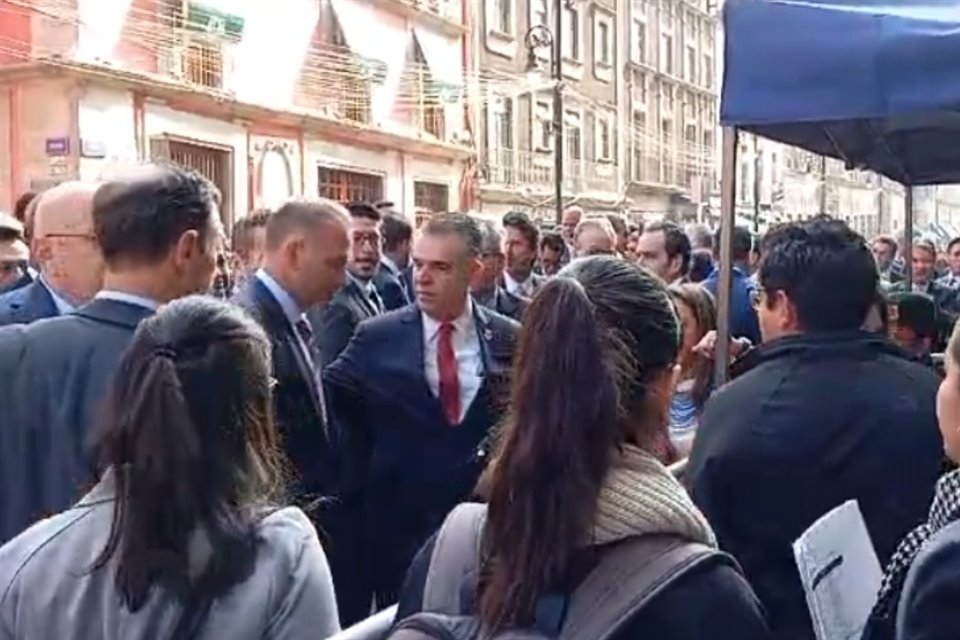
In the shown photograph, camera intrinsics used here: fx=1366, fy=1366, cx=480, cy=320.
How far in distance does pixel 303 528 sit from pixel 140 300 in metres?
1.01

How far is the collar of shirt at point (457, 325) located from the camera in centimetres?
496

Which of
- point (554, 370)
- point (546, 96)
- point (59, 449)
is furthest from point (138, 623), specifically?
point (546, 96)

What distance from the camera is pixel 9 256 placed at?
6098 mm

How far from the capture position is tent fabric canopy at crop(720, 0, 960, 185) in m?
3.92

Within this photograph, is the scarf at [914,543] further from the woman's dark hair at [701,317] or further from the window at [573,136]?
the window at [573,136]

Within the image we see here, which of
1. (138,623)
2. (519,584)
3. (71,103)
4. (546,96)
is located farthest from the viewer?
(546,96)

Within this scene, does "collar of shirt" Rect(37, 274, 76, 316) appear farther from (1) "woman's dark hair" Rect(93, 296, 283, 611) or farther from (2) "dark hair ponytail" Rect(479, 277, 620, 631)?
(2) "dark hair ponytail" Rect(479, 277, 620, 631)

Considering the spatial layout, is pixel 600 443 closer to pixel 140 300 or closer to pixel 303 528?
pixel 303 528

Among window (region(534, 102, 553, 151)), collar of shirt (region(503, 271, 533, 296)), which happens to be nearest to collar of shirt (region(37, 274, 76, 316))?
collar of shirt (region(503, 271, 533, 296))

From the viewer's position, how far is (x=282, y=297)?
4.44 metres

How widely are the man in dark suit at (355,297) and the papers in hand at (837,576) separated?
10.7ft

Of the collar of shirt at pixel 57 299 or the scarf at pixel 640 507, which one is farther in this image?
the collar of shirt at pixel 57 299

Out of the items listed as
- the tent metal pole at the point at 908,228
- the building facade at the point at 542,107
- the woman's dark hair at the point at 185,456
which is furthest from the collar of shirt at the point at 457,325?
the building facade at the point at 542,107

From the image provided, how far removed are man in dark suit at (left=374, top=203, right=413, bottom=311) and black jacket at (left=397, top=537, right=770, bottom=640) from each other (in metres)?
6.27
